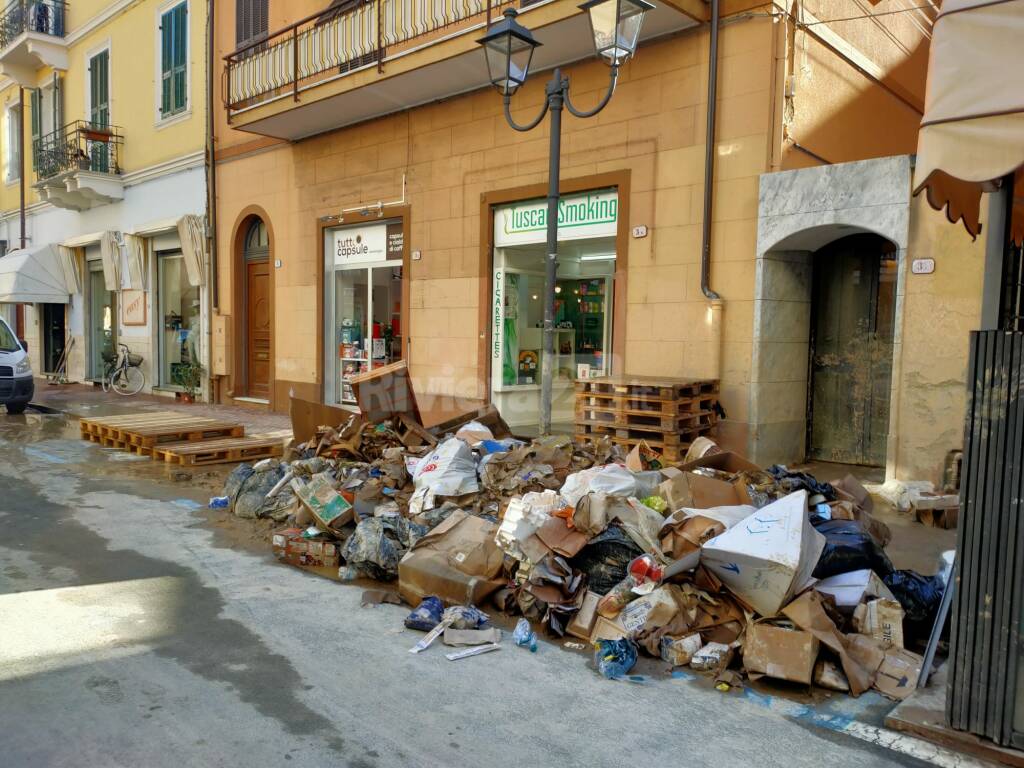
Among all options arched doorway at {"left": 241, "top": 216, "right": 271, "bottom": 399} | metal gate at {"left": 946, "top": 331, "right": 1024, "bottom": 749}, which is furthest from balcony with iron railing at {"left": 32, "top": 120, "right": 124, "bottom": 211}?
metal gate at {"left": 946, "top": 331, "right": 1024, "bottom": 749}

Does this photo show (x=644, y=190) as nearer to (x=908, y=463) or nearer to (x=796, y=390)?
(x=796, y=390)

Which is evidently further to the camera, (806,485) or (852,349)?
(852,349)

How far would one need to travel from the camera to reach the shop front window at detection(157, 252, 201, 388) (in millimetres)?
17880

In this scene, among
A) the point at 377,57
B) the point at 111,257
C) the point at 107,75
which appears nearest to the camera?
the point at 377,57

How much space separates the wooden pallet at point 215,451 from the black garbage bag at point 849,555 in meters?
7.07

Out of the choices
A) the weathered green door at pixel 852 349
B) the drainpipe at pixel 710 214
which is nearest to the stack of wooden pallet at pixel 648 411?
the drainpipe at pixel 710 214

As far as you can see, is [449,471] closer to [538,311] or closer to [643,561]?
[643,561]

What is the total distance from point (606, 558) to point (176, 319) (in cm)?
1628

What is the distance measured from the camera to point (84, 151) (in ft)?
64.6

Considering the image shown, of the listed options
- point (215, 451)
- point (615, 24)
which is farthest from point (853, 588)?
point (215, 451)

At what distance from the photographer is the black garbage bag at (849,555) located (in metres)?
4.57

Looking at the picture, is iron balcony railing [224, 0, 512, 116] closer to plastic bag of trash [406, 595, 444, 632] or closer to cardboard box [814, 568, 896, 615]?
plastic bag of trash [406, 595, 444, 632]

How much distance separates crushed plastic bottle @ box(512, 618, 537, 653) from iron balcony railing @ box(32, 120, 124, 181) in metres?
18.9

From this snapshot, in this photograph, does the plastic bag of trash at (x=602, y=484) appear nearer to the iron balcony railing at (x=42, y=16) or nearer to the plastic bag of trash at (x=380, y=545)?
the plastic bag of trash at (x=380, y=545)
